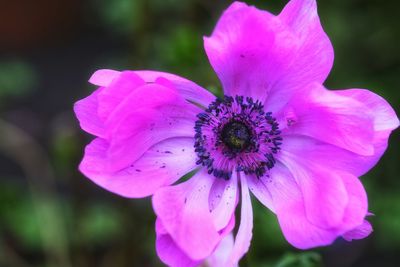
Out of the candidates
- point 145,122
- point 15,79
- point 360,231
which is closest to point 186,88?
point 145,122

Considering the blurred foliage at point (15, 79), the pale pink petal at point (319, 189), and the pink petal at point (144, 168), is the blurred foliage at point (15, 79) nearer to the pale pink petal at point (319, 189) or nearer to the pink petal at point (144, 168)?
the pink petal at point (144, 168)

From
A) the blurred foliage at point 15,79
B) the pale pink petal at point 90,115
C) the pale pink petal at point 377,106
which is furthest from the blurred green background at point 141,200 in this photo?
the pale pink petal at point 90,115

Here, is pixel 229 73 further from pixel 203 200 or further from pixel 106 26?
pixel 106 26

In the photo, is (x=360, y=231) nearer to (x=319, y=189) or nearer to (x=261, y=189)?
(x=319, y=189)

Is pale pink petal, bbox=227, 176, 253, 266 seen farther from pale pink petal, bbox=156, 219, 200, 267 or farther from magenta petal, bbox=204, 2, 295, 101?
magenta petal, bbox=204, 2, 295, 101

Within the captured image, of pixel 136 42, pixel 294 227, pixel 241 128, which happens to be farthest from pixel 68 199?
pixel 294 227

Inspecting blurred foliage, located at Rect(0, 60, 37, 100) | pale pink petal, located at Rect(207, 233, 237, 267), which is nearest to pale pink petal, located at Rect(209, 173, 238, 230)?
pale pink petal, located at Rect(207, 233, 237, 267)
